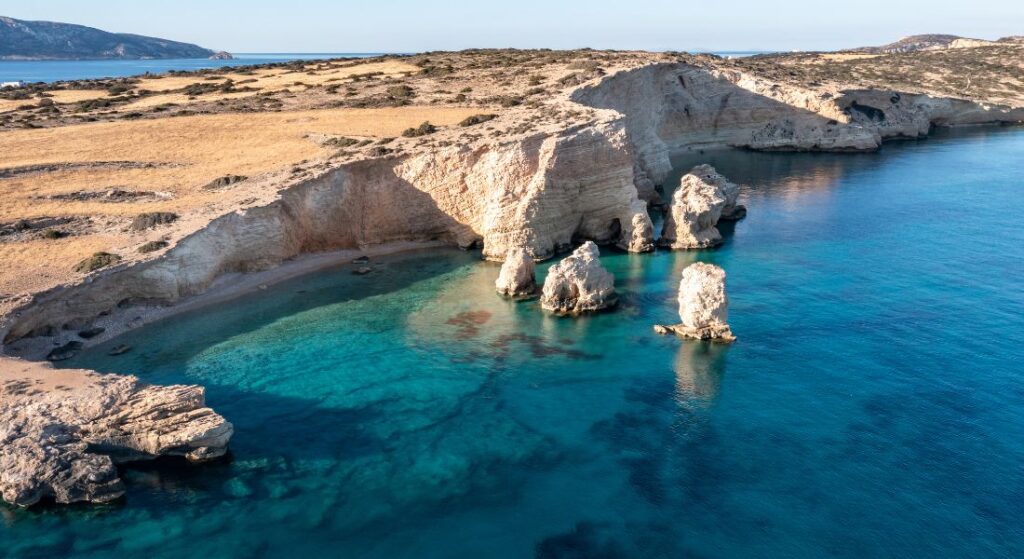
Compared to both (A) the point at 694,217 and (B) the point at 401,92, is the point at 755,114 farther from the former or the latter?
(B) the point at 401,92

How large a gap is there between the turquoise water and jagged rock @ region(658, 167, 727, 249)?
3648 mm

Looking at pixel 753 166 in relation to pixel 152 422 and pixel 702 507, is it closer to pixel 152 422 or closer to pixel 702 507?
pixel 702 507

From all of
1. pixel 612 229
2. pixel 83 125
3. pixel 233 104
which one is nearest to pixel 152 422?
pixel 612 229

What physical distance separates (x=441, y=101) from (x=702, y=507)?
5313cm

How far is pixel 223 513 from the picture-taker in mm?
24875

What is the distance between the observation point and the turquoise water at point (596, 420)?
77.2 ft

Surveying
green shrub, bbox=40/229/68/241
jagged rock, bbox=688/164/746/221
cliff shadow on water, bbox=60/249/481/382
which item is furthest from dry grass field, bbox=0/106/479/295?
jagged rock, bbox=688/164/746/221

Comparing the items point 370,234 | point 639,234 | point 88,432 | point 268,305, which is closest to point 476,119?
point 370,234

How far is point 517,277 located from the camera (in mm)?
45000

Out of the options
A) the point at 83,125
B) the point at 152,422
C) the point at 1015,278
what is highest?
the point at 83,125

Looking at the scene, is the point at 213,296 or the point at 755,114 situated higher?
the point at 755,114

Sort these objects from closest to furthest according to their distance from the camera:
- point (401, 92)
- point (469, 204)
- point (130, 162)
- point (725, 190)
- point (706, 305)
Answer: point (706, 305)
point (469, 204)
point (130, 162)
point (725, 190)
point (401, 92)

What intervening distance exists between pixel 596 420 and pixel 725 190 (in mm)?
36494

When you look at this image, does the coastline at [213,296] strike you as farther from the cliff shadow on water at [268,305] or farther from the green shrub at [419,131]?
the green shrub at [419,131]
